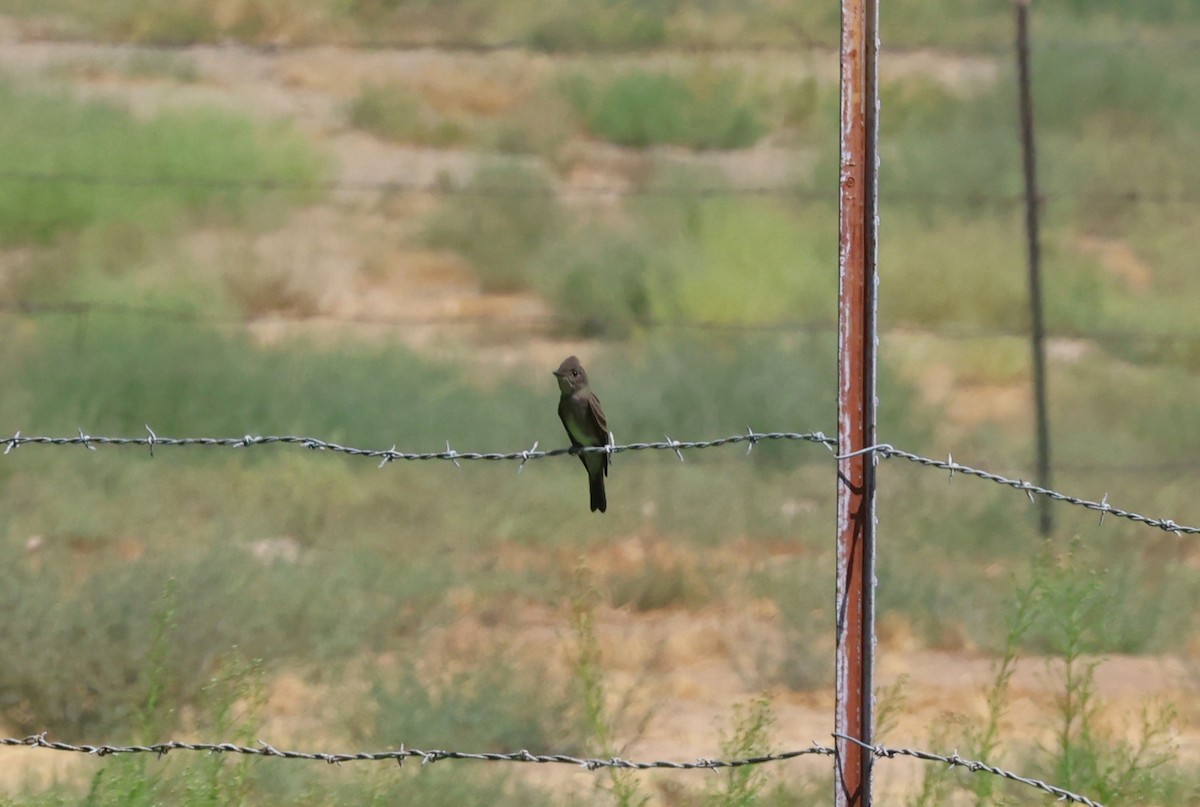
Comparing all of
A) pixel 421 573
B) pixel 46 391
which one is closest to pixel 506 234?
pixel 46 391

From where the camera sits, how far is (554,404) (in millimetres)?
13039

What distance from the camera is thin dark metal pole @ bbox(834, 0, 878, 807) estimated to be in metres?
3.87

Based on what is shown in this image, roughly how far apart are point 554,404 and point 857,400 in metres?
9.20

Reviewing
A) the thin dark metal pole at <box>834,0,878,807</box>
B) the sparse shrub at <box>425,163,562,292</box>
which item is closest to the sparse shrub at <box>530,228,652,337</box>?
the sparse shrub at <box>425,163,562,292</box>

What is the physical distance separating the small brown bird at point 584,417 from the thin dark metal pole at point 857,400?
2.77 m

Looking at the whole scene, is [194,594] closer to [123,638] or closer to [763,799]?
[123,638]

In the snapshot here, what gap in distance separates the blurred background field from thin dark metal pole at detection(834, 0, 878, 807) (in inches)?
43.0

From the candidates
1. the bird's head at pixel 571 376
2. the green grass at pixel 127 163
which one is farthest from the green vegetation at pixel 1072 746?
the green grass at pixel 127 163

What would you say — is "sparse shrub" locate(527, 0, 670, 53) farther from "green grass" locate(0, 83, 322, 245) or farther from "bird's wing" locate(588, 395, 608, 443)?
"bird's wing" locate(588, 395, 608, 443)

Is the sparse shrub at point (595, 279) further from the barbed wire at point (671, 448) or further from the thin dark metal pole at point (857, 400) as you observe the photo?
the thin dark metal pole at point (857, 400)

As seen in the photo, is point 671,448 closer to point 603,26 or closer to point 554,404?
point 554,404

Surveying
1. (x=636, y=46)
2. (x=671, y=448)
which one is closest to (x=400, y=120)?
(x=636, y=46)

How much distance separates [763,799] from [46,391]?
24.9 ft

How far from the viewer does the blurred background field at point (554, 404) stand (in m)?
7.33
